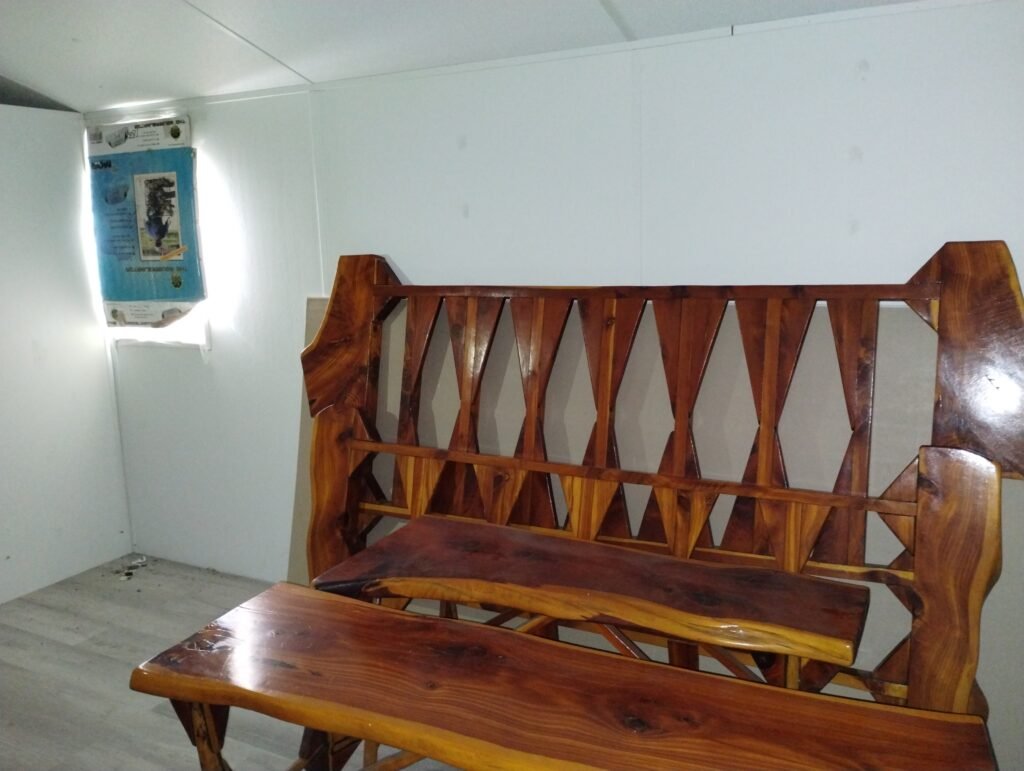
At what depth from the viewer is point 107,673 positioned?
2.30 metres

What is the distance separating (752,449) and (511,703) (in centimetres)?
87

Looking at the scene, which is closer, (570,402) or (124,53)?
(570,402)

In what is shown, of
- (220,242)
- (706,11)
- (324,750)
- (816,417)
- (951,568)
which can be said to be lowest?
(324,750)

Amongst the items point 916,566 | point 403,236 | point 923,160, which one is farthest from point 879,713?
point 403,236

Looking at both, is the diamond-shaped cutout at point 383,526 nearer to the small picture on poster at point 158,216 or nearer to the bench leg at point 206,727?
the bench leg at point 206,727

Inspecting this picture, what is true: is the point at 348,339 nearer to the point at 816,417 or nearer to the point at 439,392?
the point at 439,392

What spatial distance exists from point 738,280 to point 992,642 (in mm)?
1026

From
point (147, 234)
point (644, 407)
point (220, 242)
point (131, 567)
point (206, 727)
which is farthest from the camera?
point (131, 567)

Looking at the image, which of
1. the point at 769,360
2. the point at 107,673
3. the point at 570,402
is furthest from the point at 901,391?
the point at 107,673

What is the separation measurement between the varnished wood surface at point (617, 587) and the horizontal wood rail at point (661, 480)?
180 millimetres

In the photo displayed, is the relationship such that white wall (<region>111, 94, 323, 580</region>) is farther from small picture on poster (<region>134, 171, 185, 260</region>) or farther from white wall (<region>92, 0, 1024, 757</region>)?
small picture on poster (<region>134, 171, 185, 260</region>)

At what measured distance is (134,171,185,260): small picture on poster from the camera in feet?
8.91

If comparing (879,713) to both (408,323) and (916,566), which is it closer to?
(916,566)

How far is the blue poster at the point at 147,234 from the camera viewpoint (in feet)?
8.86
